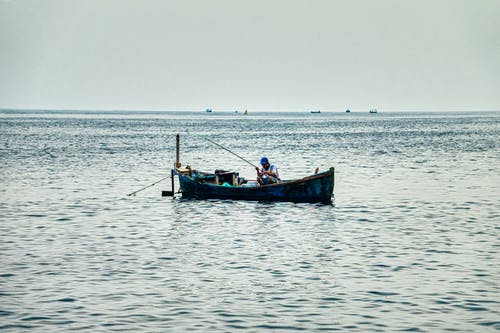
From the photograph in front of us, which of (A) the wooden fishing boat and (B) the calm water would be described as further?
(A) the wooden fishing boat

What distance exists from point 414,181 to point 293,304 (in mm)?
27913

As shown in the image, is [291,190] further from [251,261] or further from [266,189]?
[251,261]

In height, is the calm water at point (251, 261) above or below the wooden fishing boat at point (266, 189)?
below

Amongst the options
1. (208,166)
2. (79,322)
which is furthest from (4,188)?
(79,322)

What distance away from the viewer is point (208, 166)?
5766 cm

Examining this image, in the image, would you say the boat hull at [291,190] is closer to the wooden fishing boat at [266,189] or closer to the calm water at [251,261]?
the wooden fishing boat at [266,189]

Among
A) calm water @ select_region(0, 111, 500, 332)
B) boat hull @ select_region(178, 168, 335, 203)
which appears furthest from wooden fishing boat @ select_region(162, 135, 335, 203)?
calm water @ select_region(0, 111, 500, 332)

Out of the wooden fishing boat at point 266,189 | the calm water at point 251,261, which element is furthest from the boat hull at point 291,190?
the calm water at point 251,261

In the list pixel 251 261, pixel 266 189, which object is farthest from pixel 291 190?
pixel 251 261

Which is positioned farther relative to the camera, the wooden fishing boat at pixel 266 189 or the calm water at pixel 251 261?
the wooden fishing boat at pixel 266 189

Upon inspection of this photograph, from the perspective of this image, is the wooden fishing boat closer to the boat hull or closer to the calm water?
the boat hull

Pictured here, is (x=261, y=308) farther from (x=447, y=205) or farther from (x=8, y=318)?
(x=447, y=205)

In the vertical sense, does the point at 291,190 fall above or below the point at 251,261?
above

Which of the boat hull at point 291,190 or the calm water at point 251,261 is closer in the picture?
the calm water at point 251,261
